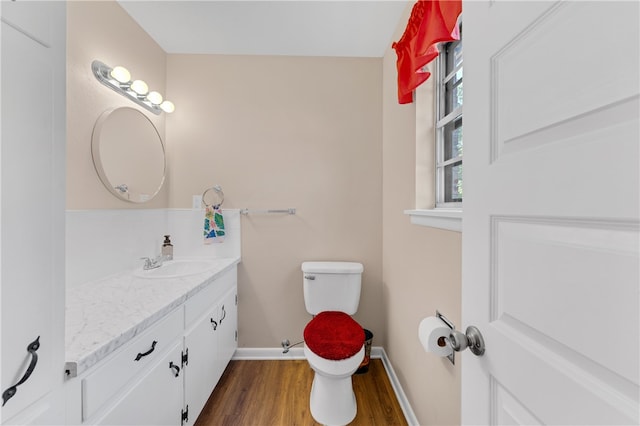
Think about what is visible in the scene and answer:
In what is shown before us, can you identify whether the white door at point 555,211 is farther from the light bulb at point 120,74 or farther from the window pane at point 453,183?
the light bulb at point 120,74

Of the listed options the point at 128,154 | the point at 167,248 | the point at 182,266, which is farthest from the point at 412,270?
the point at 128,154

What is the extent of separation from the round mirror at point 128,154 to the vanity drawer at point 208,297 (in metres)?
0.76

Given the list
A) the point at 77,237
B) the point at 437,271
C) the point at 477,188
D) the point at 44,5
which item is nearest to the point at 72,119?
the point at 77,237

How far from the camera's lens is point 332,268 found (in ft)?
5.99

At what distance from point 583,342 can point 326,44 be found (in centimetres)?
210

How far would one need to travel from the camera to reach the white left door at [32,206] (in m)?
0.46

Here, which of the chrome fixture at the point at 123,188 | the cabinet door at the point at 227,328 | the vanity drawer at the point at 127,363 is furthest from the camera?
the cabinet door at the point at 227,328

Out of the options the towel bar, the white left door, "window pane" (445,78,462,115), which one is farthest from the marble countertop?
"window pane" (445,78,462,115)

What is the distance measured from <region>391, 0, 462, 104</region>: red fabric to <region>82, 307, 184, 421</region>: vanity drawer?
1520mm

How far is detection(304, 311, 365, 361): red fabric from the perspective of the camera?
1326 mm

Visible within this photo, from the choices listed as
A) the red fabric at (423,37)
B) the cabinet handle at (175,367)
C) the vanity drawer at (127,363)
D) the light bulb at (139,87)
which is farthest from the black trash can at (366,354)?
the light bulb at (139,87)

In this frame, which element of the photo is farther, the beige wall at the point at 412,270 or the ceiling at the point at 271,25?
the ceiling at the point at 271,25

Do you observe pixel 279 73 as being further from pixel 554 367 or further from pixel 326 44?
pixel 554 367

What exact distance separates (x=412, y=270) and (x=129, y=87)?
6.64ft
